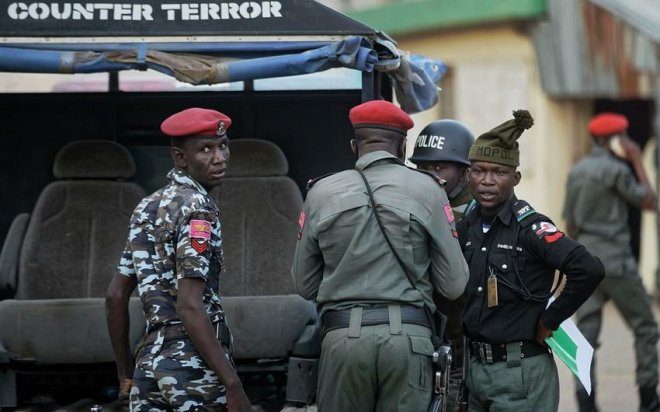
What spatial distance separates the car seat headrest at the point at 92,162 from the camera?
728 cm

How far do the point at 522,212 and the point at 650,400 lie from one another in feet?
12.1

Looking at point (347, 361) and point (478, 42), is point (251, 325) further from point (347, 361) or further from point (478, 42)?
point (478, 42)

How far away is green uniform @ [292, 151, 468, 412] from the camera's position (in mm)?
5449

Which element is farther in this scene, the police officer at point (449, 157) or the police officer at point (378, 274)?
the police officer at point (449, 157)

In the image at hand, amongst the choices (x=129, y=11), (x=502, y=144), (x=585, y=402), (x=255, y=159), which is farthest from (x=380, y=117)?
(x=585, y=402)

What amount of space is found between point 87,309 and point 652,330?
4.40 meters

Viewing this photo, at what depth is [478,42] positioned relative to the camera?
1678cm

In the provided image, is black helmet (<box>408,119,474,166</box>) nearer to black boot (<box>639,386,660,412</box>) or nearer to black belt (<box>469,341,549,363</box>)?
black belt (<box>469,341,549,363</box>)

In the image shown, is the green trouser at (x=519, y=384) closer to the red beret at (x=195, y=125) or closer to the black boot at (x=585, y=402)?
the red beret at (x=195, y=125)

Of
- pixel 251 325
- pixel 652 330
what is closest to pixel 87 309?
pixel 251 325

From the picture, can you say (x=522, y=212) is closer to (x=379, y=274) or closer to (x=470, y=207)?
(x=470, y=207)

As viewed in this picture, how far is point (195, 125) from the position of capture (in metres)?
5.57

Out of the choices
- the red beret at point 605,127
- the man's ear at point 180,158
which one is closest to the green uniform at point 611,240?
the red beret at point 605,127

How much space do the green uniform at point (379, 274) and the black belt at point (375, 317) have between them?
2 centimetres
